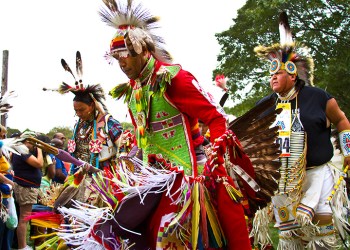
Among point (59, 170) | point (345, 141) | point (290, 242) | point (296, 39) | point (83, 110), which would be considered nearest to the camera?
point (345, 141)

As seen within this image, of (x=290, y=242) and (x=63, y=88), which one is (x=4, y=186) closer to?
(x=63, y=88)

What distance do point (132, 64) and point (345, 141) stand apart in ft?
7.36

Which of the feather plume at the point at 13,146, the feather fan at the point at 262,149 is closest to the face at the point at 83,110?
the feather plume at the point at 13,146

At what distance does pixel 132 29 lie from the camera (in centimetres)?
324

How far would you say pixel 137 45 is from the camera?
316cm

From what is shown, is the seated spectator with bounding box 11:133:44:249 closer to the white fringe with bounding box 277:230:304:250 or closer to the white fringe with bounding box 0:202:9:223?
the white fringe with bounding box 0:202:9:223

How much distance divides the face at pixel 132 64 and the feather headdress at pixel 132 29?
0.03 meters

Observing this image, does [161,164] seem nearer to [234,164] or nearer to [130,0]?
[234,164]

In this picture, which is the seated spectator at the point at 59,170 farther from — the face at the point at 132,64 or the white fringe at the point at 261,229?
the face at the point at 132,64

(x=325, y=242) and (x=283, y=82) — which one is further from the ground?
(x=283, y=82)

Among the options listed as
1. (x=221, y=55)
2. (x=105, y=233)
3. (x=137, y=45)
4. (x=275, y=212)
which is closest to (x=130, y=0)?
(x=137, y=45)

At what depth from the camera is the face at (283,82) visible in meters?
4.87

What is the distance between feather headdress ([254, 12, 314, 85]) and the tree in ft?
30.9

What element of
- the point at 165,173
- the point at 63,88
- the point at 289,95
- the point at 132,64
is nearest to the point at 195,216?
the point at 165,173
